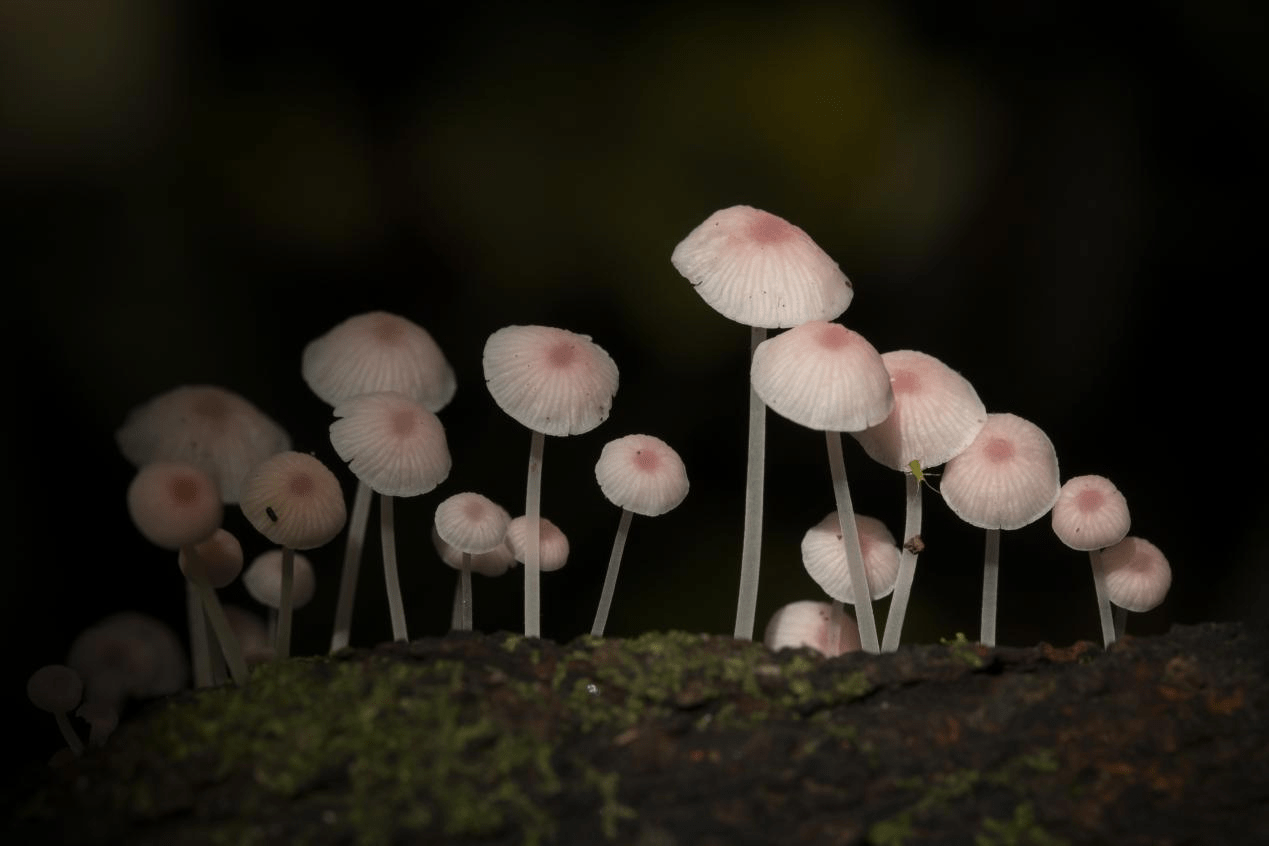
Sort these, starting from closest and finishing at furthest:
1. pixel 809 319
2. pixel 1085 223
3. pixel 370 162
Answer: pixel 809 319
pixel 370 162
pixel 1085 223

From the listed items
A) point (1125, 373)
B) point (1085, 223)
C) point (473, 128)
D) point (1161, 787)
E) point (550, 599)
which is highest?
point (473, 128)

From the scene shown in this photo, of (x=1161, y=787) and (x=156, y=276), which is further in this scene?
(x=156, y=276)

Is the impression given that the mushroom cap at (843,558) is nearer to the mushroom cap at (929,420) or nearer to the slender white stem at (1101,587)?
the mushroom cap at (929,420)

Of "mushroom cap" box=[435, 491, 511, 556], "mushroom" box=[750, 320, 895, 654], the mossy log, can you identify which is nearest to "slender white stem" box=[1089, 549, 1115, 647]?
the mossy log

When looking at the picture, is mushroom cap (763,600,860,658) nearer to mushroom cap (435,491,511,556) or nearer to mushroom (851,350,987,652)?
mushroom (851,350,987,652)

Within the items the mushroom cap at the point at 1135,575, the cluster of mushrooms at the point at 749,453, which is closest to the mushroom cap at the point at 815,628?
the cluster of mushrooms at the point at 749,453

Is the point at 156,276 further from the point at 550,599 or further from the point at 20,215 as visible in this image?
the point at 550,599

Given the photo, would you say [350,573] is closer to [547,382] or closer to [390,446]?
[390,446]

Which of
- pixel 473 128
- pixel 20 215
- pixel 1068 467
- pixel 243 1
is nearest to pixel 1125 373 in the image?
pixel 1068 467
